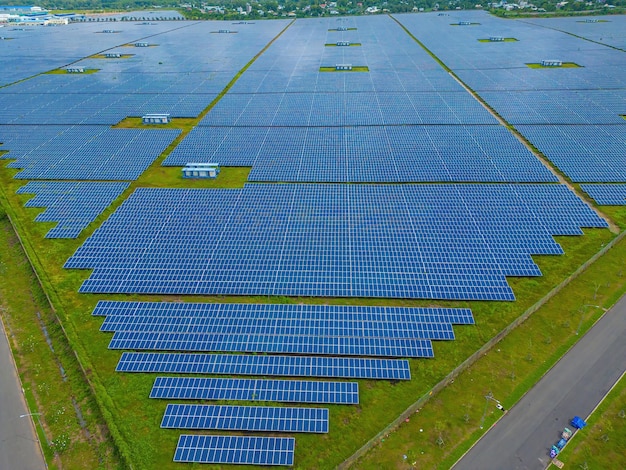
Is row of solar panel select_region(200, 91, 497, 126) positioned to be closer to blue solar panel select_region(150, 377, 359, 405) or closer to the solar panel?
the solar panel

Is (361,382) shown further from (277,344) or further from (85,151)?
(85,151)

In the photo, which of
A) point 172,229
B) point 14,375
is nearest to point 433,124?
point 172,229

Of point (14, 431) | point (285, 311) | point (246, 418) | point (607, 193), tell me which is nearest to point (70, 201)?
point (14, 431)

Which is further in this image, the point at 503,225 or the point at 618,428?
the point at 503,225

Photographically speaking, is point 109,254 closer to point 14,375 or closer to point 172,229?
point 172,229

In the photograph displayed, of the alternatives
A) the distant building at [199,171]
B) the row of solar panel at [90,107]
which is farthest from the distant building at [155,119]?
the distant building at [199,171]

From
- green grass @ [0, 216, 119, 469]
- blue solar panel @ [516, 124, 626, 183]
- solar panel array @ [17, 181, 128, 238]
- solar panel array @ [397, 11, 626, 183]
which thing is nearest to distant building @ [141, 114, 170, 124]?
solar panel array @ [17, 181, 128, 238]
